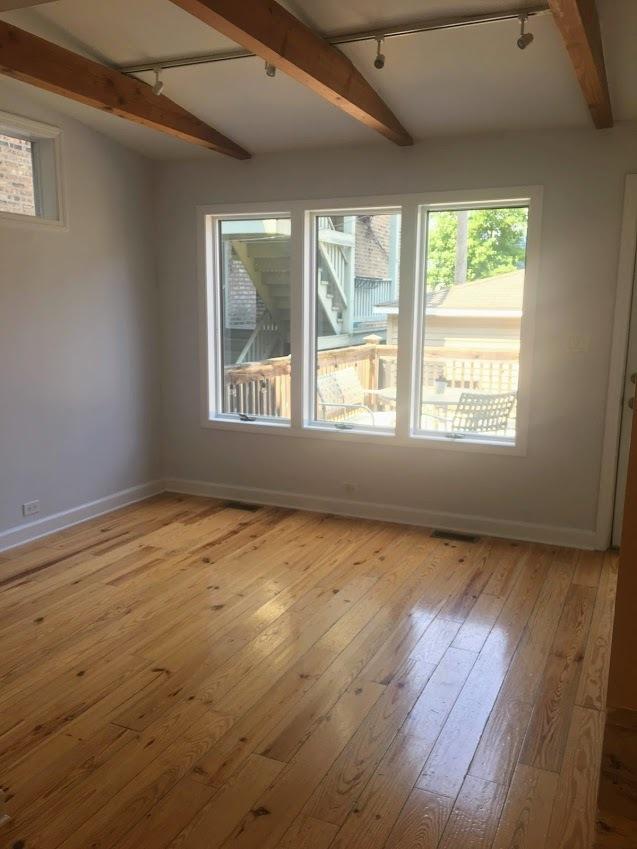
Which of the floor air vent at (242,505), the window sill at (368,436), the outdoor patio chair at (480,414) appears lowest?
the floor air vent at (242,505)

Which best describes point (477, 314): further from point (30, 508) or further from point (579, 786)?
point (30, 508)

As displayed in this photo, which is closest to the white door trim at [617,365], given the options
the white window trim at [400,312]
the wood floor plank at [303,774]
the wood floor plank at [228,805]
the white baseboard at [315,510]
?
the white baseboard at [315,510]

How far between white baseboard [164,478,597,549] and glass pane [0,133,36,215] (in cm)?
230

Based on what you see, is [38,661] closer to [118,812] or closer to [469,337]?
[118,812]

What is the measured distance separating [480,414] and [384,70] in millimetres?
2128

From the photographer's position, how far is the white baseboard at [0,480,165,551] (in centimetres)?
412

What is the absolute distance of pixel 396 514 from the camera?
4637 millimetres

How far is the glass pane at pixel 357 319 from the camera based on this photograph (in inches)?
179

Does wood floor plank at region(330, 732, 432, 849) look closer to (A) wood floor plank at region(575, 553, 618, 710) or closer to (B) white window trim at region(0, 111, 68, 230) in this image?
(A) wood floor plank at region(575, 553, 618, 710)

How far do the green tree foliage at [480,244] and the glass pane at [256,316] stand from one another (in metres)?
1.06

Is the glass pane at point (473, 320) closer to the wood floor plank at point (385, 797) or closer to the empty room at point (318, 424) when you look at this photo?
the empty room at point (318, 424)

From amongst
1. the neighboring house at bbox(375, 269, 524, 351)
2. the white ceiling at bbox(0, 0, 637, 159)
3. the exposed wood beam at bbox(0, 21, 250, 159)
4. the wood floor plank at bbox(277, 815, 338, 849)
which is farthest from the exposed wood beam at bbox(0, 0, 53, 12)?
the neighboring house at bbox(375, 269, 524, 351)

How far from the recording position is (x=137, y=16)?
314cm

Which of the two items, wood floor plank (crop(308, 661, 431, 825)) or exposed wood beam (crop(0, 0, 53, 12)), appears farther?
wood floor plank (crop(308, 661, 431, 825))
